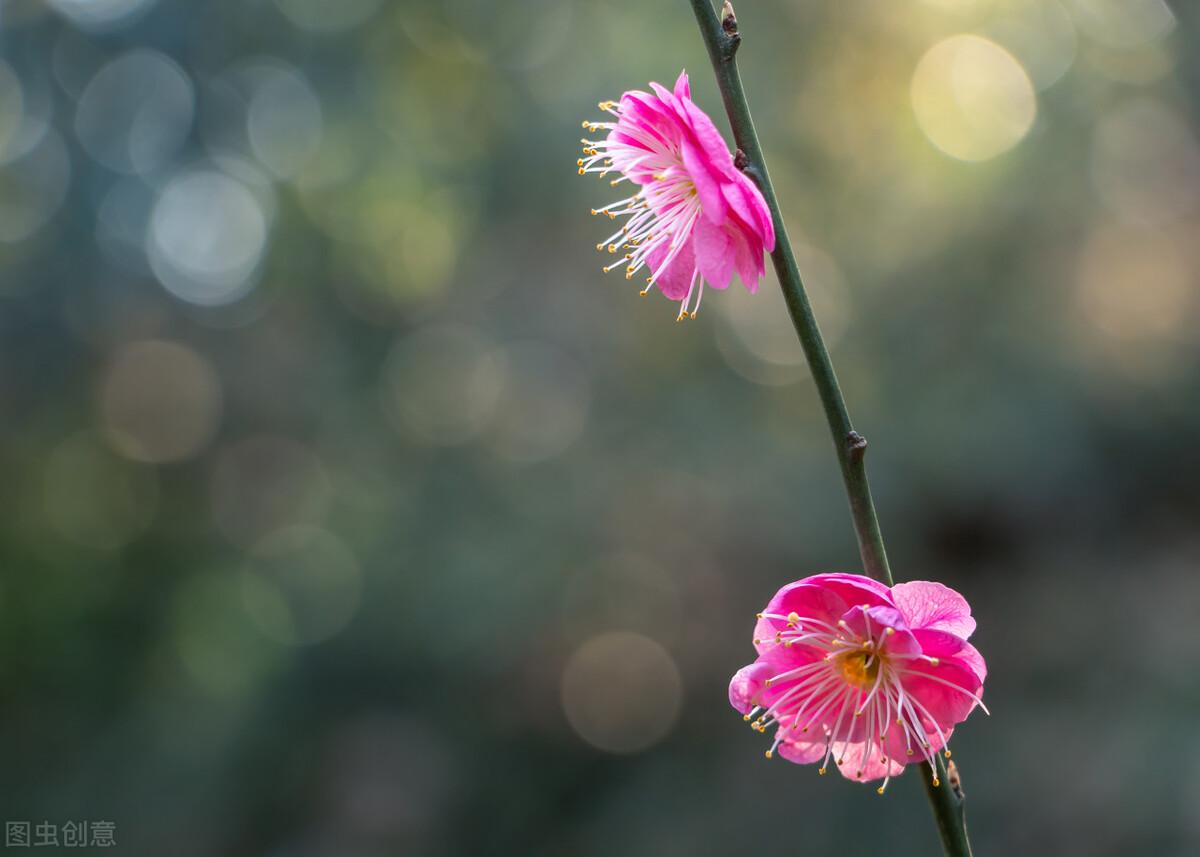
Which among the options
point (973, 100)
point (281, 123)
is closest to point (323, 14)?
point (281, 123)

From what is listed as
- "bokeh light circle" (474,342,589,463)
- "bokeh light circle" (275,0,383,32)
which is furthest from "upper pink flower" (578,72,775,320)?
"bokeh light circle" (275,0,383,32)

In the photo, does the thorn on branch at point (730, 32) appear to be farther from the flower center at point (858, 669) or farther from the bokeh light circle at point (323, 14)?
the bokeh light circle at point (323, 14)

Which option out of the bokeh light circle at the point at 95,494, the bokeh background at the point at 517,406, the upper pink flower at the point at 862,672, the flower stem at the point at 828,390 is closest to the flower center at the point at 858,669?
the upper pink flower at the point at 862,672

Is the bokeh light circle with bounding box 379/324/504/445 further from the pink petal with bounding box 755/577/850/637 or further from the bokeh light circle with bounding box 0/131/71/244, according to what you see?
the pink petal with bounding box 755/577/850/637

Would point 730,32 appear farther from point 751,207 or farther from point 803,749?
point 803,749

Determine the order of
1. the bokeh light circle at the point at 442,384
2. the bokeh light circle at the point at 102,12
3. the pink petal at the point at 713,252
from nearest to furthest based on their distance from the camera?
the pink petal at the point at 713,252 < the bokeh light circle at the point at 102,12 < the bokeh light circle at the point at 442,384

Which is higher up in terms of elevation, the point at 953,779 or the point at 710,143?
the point at 710,143

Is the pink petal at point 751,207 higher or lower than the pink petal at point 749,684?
higher

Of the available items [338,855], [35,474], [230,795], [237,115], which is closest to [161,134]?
[237,115]
